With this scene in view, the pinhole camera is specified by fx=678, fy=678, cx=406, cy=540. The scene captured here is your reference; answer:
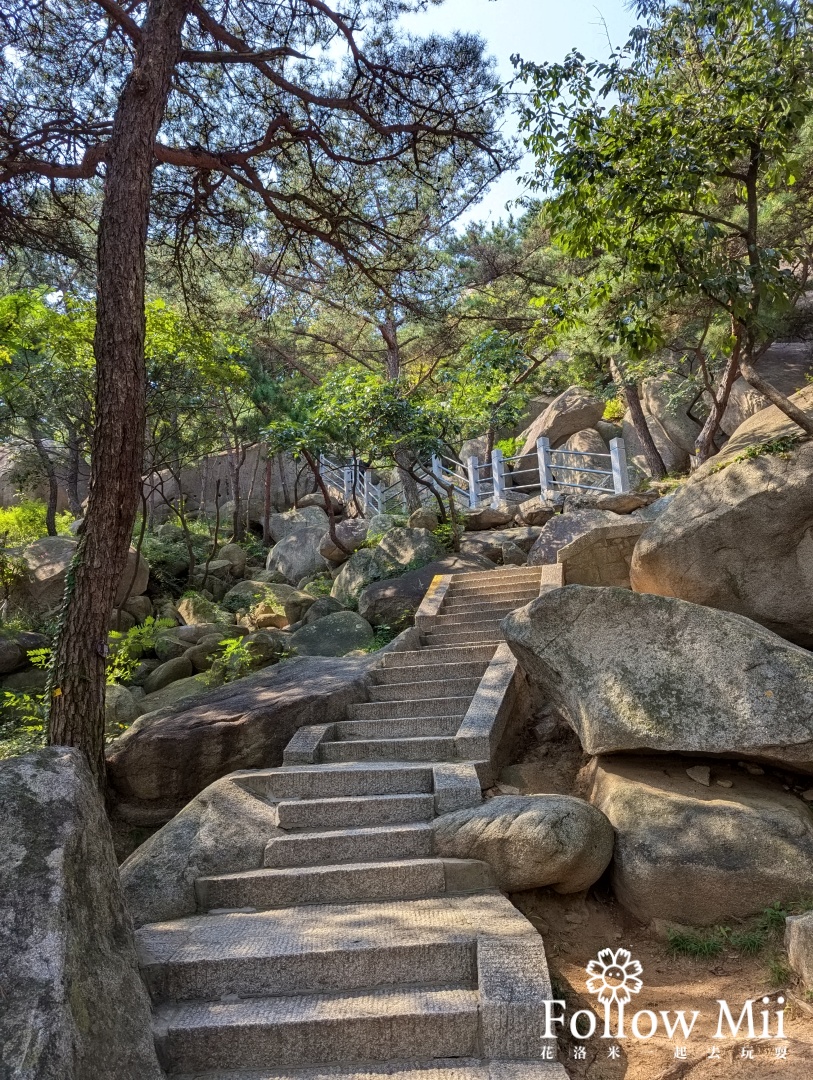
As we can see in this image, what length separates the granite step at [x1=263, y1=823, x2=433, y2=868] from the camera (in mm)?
4527

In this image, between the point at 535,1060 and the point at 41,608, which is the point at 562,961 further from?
the point at 41,608

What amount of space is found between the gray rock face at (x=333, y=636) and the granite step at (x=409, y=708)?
3.11 meters

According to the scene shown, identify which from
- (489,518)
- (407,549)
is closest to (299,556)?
(407,549)

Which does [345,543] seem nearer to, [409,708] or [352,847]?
[409,708]

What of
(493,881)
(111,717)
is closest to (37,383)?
(111,717)

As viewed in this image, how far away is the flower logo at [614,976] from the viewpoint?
3.68m

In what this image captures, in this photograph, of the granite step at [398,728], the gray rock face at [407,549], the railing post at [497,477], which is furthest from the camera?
the railing post at [497,477]

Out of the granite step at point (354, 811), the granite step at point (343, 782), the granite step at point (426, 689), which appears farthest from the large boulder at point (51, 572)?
the granite step at point (354, 811)

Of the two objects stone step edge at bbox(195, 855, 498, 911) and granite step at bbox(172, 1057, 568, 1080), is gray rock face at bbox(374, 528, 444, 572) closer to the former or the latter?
stone step edge at bbox(195, 855, 498, 911)

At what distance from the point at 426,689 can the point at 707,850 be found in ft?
11.2

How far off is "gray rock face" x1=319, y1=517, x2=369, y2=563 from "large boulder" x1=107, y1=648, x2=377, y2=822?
30.0 feet

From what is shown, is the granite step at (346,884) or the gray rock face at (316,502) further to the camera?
the gray rock face at (316,502)

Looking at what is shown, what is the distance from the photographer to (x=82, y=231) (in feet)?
29.0

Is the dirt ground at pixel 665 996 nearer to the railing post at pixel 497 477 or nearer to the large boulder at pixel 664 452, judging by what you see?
the railing post at pixel 497 477
